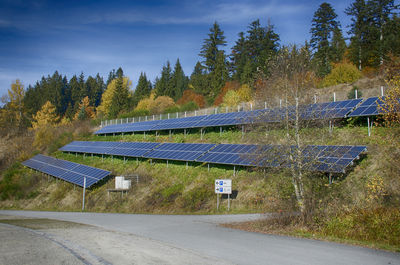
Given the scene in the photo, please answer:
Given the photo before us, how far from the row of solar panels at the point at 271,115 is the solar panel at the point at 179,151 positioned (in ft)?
13.3

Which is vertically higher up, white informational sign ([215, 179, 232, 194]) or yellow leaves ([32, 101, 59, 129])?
yellow leaves ([32, 101, 59, 129])

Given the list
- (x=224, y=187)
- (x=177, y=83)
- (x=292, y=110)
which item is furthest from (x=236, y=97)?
(x=177, y=83)

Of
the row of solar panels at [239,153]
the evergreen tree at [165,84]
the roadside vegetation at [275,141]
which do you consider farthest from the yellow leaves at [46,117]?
the row of solar panels at [239,153]

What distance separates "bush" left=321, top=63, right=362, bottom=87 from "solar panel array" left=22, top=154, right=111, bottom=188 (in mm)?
37073

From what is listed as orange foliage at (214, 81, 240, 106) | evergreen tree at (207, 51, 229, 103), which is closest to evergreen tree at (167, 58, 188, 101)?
evergreen tree at (207, 51, 229, 103)

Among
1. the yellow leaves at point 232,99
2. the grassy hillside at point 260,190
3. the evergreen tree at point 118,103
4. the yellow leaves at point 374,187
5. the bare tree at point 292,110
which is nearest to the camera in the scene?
the grassy hillside at point 260,190

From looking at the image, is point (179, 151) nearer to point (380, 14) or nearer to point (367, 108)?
point (367, 108)

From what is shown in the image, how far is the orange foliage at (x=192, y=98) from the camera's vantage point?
76.6 meters

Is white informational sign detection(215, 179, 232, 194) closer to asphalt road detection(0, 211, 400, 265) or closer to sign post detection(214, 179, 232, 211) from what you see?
sign post detection(214, 179, 232, 211)

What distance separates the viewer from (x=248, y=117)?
76.1 ft

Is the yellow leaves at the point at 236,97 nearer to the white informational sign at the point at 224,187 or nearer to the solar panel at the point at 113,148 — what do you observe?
the solar panel at the point at 113,148

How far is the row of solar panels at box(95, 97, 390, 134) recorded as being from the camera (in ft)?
57.3

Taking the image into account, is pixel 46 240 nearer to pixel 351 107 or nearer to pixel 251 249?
pixel 251 249

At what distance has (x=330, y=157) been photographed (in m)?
21.8
